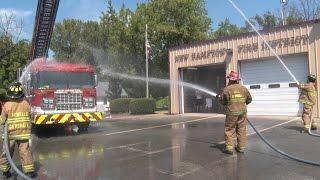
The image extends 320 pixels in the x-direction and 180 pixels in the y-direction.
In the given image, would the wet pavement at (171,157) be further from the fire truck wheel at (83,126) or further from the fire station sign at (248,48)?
the fire station sign at (248,48)

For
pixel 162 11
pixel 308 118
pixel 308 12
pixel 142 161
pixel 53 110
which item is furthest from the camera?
pixel 308 12

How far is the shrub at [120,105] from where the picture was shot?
33125mm

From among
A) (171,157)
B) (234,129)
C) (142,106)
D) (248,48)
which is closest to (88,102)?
(171,157)

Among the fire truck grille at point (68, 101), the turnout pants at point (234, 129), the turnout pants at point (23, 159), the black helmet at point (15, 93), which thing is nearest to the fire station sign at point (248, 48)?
the fire truck grille at point (68, 101)

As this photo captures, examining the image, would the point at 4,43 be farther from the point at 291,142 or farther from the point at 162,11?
the point at 291,142

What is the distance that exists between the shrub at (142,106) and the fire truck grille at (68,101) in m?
13.3

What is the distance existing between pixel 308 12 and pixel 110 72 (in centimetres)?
2806

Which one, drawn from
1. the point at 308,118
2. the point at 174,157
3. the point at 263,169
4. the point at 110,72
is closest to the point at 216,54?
the point at 308,118

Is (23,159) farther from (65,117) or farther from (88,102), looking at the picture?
Answer: (88,102)

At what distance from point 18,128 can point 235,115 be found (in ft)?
14.4

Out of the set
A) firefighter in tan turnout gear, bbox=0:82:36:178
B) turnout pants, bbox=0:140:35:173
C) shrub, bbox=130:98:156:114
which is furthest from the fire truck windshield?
shrub, bbox=130:98:156:114

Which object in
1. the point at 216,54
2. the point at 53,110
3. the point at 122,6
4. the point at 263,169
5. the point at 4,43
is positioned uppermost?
the point at 122,6

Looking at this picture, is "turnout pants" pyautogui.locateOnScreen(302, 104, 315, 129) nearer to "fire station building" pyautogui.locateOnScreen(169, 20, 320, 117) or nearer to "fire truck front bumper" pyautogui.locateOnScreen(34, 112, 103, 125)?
"fire station building" pyautogui.locateOnScreen(169, 20, 320, 117)

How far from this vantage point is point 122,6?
4334 cm
